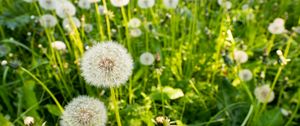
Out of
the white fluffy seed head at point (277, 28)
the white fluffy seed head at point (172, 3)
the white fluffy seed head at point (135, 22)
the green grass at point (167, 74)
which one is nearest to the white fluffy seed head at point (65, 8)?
the green grass at point (167, 74)

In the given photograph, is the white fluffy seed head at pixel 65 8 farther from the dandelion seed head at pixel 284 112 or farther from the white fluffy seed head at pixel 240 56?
the dandelion seed head at pixel 284 112

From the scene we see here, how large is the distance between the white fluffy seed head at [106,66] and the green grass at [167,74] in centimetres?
26

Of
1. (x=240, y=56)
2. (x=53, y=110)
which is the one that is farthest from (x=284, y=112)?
(x=53, y=110)

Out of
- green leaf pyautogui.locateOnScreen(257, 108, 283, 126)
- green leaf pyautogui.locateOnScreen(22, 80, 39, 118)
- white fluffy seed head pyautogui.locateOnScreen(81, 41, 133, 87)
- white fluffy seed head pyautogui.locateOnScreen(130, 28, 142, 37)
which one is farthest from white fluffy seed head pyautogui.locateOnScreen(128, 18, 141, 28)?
white fluffy seed head pyautogui.locateOnScreen(81, 41, 133, 87)

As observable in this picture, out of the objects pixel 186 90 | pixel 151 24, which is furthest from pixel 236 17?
pixel 186 90

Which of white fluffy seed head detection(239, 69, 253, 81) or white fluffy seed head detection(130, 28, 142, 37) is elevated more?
white fluffy seed head detection(130, 28, 142, 37)

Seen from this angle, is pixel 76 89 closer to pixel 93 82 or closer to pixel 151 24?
pixel 151 24

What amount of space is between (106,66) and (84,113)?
119 mm

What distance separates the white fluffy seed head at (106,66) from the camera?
A: 1.02 metres

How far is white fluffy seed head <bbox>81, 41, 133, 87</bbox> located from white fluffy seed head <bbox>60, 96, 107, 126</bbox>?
0.05 metres

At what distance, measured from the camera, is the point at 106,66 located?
1.02 metres

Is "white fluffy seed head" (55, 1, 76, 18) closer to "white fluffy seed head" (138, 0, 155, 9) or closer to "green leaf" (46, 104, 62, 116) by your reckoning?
"white fluffy seed head" (138, 0, 155, 9)

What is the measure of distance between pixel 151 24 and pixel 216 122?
1.79 ft

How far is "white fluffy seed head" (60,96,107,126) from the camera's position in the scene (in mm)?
1011
